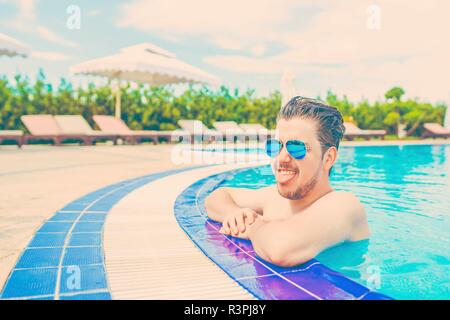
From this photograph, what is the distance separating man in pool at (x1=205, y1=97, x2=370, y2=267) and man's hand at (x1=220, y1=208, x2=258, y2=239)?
1cm

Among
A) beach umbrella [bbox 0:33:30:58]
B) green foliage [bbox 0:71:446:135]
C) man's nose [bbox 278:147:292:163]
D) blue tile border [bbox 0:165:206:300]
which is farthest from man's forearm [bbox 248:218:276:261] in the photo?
green foliage [bbox 0:71:446:135]

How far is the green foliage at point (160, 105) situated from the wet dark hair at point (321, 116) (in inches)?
669

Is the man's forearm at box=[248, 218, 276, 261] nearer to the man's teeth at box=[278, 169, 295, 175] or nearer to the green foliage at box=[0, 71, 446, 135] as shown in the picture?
the man's teeth at box=[278, 169, 295, 175]

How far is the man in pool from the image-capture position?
2.29 m

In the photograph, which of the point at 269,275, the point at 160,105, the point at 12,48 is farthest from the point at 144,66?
the point at 269,275

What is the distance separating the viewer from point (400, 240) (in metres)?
3.34

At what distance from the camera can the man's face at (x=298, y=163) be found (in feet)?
8.15

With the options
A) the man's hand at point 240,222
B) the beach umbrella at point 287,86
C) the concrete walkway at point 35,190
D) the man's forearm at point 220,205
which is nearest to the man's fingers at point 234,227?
the man's hand at point 240,222

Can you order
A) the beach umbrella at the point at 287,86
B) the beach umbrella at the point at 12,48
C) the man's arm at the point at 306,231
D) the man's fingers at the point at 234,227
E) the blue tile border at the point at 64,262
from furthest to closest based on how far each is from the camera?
the beach umbrella at the point at 287,86 → the beach umbrella at the point at 12,48 → the man's fingers at the point at 234,227 → the man's arm at the point at 306,231 → the blue tile border at the point at 64,262

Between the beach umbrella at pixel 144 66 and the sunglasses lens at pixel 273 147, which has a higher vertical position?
the beach umbrella at pixel 144 66

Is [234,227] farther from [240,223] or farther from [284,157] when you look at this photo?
[284,157]

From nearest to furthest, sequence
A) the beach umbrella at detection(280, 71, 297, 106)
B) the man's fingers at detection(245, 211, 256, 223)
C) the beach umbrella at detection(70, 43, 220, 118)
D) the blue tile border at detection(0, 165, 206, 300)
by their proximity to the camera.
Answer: the blue tile border at detection(0, 165, 206, 300)
the man's fingers at detection(245, 211, 256, 223)
the beach umbrella at detection(280, 71, 297, 106)
the beach umbrella at detection(70, 43, 220, 118)

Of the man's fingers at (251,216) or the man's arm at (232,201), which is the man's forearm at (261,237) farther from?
the man's arm at (232,201)

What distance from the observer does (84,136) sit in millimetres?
15039
